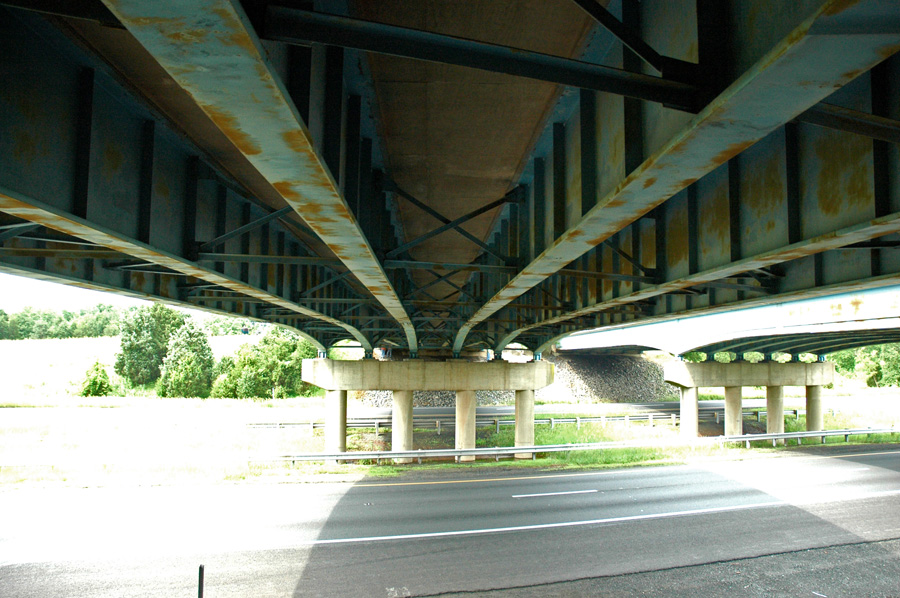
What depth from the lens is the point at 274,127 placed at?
3945 mm

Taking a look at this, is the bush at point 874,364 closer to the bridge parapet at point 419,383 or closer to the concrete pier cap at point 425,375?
the bridge parapet at point 419,383

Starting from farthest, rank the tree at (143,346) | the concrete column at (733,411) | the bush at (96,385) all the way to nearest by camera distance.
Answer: the tree at (143,346) < the bush at (96,385) < the concrete column at (733,411)

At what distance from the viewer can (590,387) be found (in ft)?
221

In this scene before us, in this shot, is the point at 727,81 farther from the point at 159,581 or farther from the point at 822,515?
the point at 822,515

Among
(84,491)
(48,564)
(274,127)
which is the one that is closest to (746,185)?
(274,127)

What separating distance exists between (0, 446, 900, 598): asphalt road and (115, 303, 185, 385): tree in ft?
231

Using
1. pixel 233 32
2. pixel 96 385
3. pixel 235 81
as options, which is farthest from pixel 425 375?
pixel 96 385

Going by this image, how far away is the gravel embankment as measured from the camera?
203 feet

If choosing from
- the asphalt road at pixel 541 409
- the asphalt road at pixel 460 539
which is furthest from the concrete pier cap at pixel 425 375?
the asphalt road at pixel 541 409

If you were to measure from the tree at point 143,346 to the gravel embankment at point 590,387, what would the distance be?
37.6m

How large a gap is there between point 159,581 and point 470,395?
21.6m

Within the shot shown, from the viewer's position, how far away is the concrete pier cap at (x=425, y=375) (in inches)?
1162

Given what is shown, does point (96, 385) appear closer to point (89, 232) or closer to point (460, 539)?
point (460, 539)

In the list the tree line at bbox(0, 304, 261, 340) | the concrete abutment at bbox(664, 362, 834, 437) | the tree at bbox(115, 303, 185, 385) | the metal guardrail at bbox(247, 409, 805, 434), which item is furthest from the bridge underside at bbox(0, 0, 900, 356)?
the tree line at bbox(0, 304, 261, 340)
